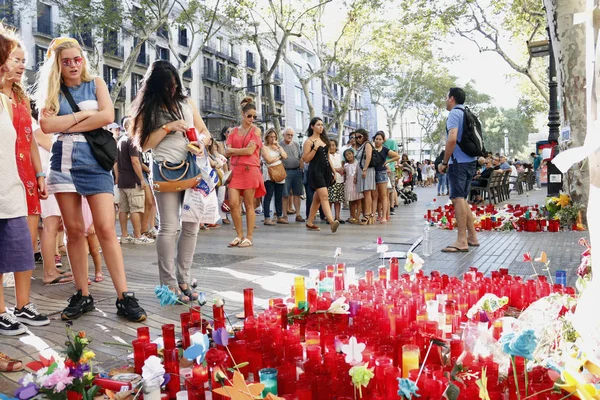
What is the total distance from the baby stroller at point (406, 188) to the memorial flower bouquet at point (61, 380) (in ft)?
55.4

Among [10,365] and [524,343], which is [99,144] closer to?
[10,365]

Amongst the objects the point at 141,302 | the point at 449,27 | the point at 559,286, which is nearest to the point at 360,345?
the point at 559,286

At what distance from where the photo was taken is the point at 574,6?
9.10 m

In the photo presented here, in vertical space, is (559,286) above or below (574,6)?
below

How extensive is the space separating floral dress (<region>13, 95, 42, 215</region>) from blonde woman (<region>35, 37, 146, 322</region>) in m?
0.13

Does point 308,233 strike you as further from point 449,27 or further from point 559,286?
point 449,27

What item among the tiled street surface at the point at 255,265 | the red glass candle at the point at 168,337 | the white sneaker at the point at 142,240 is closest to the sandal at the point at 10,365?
the tiled street surface at the point at 255,265

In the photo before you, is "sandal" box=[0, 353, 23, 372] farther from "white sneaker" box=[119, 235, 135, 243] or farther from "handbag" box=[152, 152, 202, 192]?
"white sneaker" box=[119, 235, 135, 243]

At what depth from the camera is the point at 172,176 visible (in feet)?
14.3

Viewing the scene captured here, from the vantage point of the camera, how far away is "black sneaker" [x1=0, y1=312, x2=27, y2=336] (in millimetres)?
3486

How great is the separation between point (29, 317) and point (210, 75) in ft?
155

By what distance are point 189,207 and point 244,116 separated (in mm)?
3312

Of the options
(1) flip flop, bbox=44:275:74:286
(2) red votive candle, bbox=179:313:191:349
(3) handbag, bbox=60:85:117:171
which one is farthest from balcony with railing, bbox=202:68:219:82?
(2) red votive candle, bbox=179:313:191:349

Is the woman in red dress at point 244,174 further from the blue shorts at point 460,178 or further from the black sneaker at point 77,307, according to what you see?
the black sneaker at point 77,307
